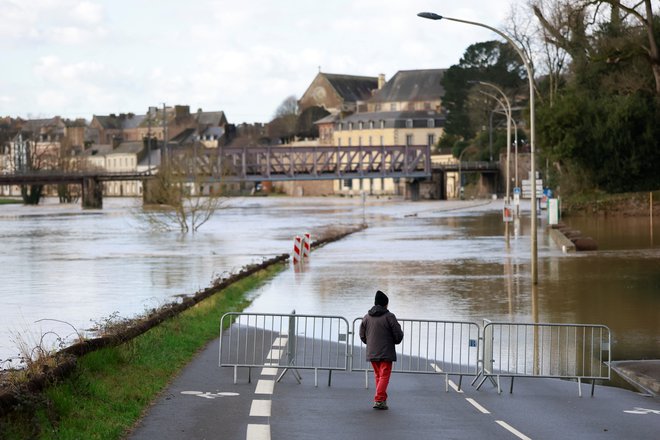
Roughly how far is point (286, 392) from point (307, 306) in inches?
435

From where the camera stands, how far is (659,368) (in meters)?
17.2

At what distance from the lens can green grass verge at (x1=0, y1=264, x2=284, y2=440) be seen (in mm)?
11664

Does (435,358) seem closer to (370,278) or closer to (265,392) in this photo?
(265,392)

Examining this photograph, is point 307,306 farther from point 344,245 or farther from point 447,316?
point 344,245

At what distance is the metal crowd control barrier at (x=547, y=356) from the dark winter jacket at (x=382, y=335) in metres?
1.85

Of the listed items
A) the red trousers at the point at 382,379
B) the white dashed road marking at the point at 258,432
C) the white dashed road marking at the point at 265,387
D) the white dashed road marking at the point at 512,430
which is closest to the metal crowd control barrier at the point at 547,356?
the red trousers at the point at 382,379

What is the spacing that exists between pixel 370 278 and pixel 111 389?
64.9 ft

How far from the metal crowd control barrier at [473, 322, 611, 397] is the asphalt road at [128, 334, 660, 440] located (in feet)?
0.80

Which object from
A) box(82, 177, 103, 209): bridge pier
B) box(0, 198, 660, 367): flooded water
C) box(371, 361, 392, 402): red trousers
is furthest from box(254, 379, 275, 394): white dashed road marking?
box(82, 177, 103, 209): bridge pier

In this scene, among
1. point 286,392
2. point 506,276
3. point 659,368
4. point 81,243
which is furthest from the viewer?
point 81,243

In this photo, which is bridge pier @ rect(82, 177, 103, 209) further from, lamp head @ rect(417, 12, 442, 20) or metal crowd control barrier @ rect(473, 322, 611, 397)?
metal crowd control barrier @ rect(473, 322, 611, 397)

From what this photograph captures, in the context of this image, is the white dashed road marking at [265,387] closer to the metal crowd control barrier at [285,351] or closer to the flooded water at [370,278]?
the metal crowd control barrier at [285,351]

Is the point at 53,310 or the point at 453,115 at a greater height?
the point at 453,115

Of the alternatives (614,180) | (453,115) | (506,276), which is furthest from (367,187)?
(506,276)
